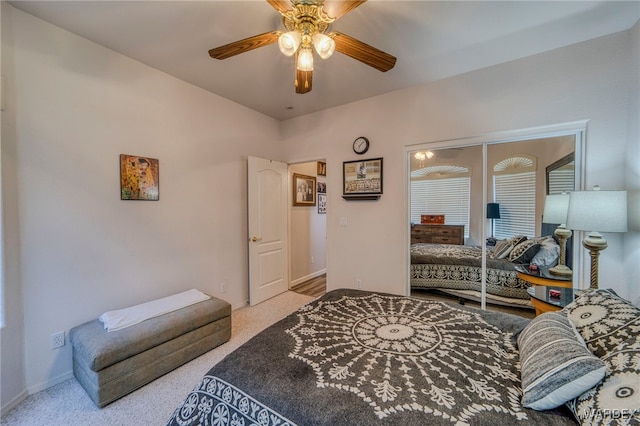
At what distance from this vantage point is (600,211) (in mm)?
1799

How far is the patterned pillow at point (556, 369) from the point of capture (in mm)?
863

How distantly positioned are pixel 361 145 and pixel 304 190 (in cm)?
160

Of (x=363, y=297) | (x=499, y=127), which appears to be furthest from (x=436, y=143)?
(x=363, y=297)

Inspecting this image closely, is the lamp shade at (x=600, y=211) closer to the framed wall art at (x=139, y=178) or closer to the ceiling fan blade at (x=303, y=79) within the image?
the ceiling fan blade at (x=303, y=79)

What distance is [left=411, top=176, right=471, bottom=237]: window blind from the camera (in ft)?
9.28

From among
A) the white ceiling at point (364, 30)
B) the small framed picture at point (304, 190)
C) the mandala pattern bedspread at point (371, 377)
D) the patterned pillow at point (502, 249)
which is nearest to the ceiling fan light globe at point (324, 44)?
the white ceiling at point (364, 30)

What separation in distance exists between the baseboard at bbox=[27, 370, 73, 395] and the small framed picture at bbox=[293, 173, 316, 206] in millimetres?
3217

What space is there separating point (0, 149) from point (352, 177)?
10.2 ft

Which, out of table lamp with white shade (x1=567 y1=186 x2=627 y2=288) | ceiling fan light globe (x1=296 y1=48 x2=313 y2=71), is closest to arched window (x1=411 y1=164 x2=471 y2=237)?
table lamp with white shade (x1=567 y1=186 x2=627 y2=288)

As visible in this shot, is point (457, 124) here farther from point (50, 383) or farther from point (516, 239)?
point (50, 383)

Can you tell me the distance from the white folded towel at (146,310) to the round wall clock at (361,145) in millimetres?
2494

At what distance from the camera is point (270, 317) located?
317 centimetres

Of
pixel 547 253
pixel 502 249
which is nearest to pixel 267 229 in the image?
pixel 502 249

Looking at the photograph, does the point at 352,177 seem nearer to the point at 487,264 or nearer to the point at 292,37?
the point at 487,264
